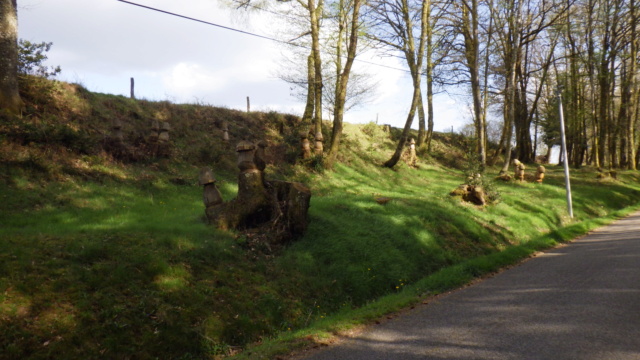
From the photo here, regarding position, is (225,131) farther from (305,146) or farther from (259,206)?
(259,206)

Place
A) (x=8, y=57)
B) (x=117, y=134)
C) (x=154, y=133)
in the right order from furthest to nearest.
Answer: (x=154, y=133) < (x=117, y=134) < (x=8, y=57)

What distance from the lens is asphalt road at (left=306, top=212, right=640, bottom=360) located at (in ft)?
15.5

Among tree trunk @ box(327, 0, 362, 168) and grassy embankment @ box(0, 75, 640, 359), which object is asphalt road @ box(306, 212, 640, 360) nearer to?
grassy embankment @ box(0, 75, 640, 359)

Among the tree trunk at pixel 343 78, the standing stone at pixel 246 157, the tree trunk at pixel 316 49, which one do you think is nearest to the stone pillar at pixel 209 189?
the standing stone at pixel 246 157

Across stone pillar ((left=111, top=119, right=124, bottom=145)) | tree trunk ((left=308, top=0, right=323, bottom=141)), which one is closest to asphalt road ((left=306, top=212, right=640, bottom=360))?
stone pillar ((left=111, top=119, right=124, bottom=145))

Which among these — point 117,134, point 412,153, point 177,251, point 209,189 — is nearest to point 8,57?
point 117,134

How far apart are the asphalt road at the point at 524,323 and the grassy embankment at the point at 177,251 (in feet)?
2.26

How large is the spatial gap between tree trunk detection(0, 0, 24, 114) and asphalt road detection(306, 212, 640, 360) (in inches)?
492

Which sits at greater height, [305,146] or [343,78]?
[343,78]

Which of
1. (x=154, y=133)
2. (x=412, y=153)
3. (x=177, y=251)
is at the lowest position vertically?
(x=177, y=251)

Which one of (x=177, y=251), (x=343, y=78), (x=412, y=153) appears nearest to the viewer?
(x=177, y=251)

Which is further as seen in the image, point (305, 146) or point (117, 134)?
point (305, 146)

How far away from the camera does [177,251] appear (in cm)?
759

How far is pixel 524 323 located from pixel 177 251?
5.33 m
